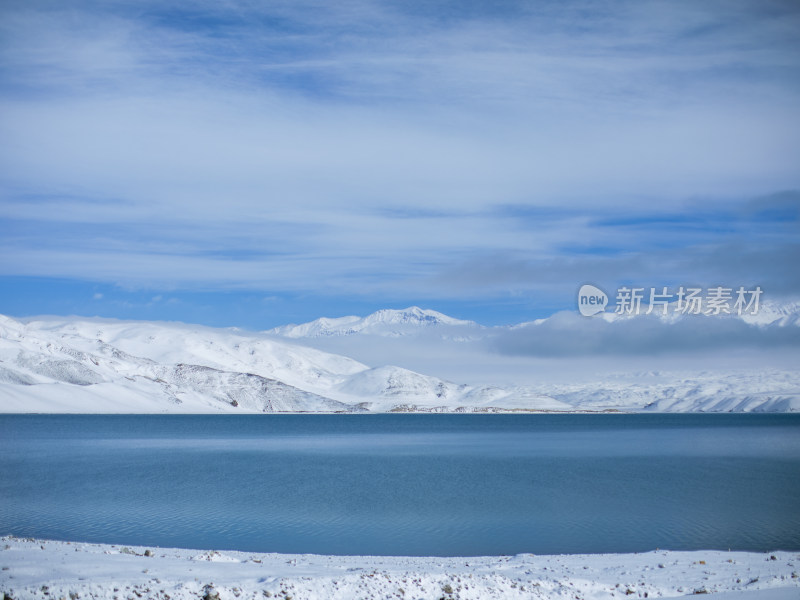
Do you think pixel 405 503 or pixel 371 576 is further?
pixel 405 503

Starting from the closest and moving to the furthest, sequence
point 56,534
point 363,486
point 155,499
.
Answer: point 56,534 < point 155,499 < point 363,486

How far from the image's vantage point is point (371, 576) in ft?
72.9

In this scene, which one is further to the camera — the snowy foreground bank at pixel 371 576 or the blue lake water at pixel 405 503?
the blue lake water at pixel 405 503

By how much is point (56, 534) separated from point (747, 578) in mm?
28747

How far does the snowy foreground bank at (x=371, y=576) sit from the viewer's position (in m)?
19.6

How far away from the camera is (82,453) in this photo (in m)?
85.8

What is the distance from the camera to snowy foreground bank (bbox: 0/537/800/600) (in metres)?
19.6

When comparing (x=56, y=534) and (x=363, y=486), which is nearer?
(x=56, y=534)

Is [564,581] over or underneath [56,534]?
over

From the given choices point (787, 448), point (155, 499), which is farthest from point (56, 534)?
point (787, 448)

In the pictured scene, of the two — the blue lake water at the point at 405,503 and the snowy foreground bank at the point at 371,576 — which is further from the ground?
the snowy foreground bank at the point at 371,576

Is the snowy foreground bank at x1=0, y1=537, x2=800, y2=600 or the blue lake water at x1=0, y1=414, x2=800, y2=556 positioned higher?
the snowy foreground bank at x1=0, y1=537, x2=800, y2=600

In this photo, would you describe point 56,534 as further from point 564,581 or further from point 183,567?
point 564,581

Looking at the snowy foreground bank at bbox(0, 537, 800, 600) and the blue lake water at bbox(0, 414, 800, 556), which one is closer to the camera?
the snowy foreground bank at bbox(0, 537, 800, 600)
